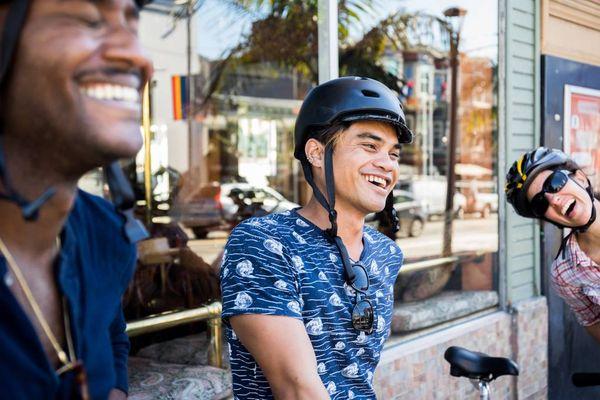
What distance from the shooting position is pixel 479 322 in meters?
5.70

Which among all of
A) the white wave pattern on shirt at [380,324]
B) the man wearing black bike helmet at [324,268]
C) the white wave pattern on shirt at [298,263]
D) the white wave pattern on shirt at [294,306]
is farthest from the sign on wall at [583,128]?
the white wave pattern on shirt at [294,306]

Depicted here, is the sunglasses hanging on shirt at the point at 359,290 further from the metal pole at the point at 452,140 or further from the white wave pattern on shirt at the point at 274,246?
the metal pole at the point at 452,140

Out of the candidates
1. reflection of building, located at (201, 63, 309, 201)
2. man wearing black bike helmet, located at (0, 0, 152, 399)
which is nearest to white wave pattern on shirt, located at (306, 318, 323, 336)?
man wearing black bike helmet, located at (0, 0, 152, 399)

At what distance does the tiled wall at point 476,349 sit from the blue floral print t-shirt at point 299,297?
2340mm

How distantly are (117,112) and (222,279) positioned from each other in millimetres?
1094

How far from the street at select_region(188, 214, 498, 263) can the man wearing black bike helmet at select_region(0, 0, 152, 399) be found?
4.37 m

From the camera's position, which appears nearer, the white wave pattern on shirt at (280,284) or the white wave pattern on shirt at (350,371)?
the white wave pattern on shirt at (280,284)

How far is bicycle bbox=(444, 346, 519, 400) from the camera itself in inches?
136

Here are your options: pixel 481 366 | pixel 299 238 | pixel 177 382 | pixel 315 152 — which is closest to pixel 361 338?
pixel 299 238

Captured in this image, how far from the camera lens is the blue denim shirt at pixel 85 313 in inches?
48.8

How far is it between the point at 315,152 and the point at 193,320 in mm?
1698

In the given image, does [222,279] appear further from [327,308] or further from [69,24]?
[69,24]

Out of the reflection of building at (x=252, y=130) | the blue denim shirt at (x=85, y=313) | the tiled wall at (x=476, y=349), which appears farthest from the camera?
the reflection of building at (x=252, y=130)

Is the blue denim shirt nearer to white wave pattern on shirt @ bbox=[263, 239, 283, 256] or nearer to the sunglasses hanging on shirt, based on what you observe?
white wave pattern on shirt @ bbox=[263, 239, 283, 256]
